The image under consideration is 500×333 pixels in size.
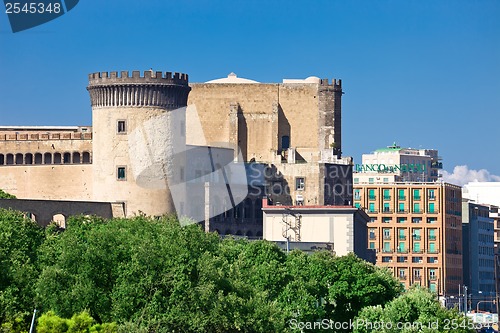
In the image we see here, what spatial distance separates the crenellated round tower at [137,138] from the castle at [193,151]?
0.08 metres

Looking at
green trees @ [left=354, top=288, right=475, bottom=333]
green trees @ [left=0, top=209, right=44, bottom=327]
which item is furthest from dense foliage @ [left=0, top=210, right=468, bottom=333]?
green trees @ [left=354, top=288, right=475, bottom=333]

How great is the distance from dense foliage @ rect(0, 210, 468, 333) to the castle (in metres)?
46.3

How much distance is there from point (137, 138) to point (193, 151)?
38.6ft

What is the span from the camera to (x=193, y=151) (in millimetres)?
159125

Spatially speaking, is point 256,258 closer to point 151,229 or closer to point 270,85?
point 151,229

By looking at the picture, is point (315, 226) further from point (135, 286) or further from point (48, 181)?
point (135, 286)

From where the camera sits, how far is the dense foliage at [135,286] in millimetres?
83625

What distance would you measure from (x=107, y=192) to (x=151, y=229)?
4951cm

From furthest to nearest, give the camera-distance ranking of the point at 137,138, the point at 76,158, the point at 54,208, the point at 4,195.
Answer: the point at 76,158 < the point at 137,138 < the point at 4,195 < the point at 54,208

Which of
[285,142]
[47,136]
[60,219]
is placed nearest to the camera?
[60,219]

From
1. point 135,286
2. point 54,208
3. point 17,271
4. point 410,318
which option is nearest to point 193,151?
point 54,208

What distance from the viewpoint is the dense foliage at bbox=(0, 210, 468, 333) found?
274ft

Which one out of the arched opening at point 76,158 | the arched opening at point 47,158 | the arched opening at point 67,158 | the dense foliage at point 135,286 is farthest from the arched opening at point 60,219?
the dense foliage at point 135,286

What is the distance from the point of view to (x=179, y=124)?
494ft
